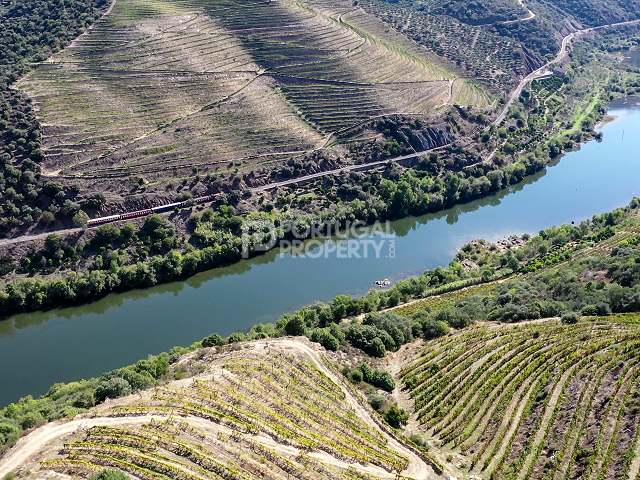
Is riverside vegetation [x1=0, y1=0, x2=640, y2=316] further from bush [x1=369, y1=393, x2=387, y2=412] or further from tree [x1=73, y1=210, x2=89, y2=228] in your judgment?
bush [x1=369, y1=393, x2=387, y2=412]

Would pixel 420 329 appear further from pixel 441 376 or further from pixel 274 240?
pixel 274 240

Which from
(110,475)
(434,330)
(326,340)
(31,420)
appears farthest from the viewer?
(434,330)

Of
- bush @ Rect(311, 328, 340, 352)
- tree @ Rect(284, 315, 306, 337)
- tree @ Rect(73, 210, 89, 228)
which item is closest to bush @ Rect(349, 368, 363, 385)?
bush @ Rect(311, 328, 340, 352)

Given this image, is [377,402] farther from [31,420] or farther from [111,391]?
[31,420]

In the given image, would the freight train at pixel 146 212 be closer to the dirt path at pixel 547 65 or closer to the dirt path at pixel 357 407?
the dirt path at pixel 357 407

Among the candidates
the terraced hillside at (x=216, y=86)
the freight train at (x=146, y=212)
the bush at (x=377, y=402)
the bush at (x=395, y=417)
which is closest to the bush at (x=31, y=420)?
the bush at (x=377, y=402)

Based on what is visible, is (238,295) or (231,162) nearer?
(238,295)

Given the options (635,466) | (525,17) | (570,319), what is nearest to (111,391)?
(635,466)
